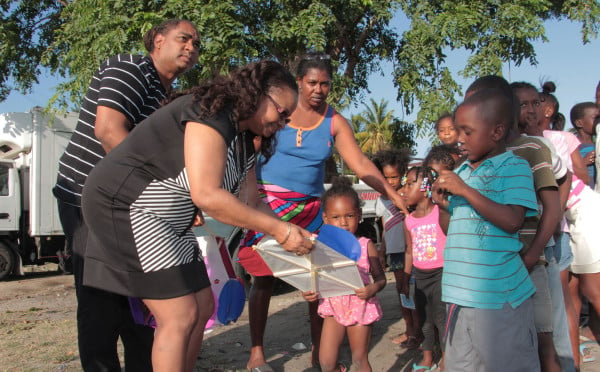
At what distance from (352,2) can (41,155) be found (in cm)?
706

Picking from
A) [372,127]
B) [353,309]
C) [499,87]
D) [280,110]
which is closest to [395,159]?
[353,309]

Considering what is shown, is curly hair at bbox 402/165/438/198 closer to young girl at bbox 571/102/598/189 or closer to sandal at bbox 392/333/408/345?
sandal at bbox 392/333/408/345

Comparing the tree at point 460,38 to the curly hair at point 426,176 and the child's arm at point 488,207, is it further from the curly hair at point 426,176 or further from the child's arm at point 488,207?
the child's arm at point 488,207

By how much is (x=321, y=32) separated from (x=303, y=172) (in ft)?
24.2

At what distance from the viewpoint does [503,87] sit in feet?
→ 8.45

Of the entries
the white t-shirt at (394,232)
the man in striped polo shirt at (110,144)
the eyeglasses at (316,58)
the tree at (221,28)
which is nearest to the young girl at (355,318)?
the man in striped polo shirt at (110,144)

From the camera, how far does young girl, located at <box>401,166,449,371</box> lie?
3.83 m

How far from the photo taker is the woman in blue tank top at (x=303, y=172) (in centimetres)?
371

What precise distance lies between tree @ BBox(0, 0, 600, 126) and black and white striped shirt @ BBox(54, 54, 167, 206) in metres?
6.58

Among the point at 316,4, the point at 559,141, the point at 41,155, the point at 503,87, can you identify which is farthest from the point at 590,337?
the point at 41,155

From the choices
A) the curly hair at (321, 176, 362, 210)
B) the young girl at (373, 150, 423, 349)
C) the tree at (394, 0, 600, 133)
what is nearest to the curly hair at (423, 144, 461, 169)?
the curly hair at (321, 176, 362, 210)

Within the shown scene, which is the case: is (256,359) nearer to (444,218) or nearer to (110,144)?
(444,218)

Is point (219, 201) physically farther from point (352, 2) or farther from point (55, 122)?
point (55, 122)

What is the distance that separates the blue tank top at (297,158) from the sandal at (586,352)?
2297 millimetres
